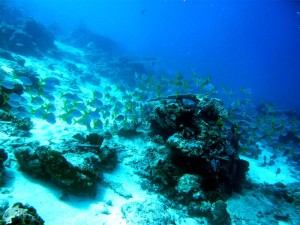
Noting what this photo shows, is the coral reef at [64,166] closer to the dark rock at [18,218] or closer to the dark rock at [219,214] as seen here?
the dark rock at [18,218]

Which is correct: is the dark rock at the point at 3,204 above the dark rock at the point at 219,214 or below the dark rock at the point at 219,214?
below

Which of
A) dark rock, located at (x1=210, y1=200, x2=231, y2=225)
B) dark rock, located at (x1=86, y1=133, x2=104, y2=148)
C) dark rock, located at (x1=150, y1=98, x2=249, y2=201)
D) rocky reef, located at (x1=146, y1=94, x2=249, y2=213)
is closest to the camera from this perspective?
dark rock, located at (x1=210, y1=200, x2=231, y2=225)

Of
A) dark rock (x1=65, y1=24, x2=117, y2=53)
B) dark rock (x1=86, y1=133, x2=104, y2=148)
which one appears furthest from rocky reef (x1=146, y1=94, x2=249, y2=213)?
dark rock (x1=65, y1=24, x2=117, y2=53)

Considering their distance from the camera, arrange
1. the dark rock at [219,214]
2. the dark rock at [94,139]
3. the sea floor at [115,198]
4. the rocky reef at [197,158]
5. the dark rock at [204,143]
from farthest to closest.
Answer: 1. the dark rock at [94,139]
2. the dark rock at [204,143]
3. the rocky reef at [197,158]
4. the dark rock at [219,214]
5. the sea floor at [115,198]

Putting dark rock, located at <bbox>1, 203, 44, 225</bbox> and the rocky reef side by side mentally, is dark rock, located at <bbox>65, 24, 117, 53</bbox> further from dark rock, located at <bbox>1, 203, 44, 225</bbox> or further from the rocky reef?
dark rock, located at <bbox>1, 203, 44, 225</bbox>

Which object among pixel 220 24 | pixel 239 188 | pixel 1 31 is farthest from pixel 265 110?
pixel 220 24

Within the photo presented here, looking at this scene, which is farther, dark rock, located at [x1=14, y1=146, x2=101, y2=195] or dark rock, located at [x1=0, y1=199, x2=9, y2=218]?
dark rock, located at [x1=14, y1=146, x2=101, y2=195]

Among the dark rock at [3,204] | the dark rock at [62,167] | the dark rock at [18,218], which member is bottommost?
the dark rock at [18,218]

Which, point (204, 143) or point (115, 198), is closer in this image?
point (115, 198)

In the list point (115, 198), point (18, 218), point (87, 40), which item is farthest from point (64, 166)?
point (87, 40)

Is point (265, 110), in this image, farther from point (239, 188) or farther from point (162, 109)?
point (162, 109)

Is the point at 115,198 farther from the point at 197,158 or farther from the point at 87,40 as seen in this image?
the point at 87,40

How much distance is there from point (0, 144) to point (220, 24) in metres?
213

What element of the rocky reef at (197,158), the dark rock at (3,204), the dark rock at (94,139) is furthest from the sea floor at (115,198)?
the dark rock at (94,139)
